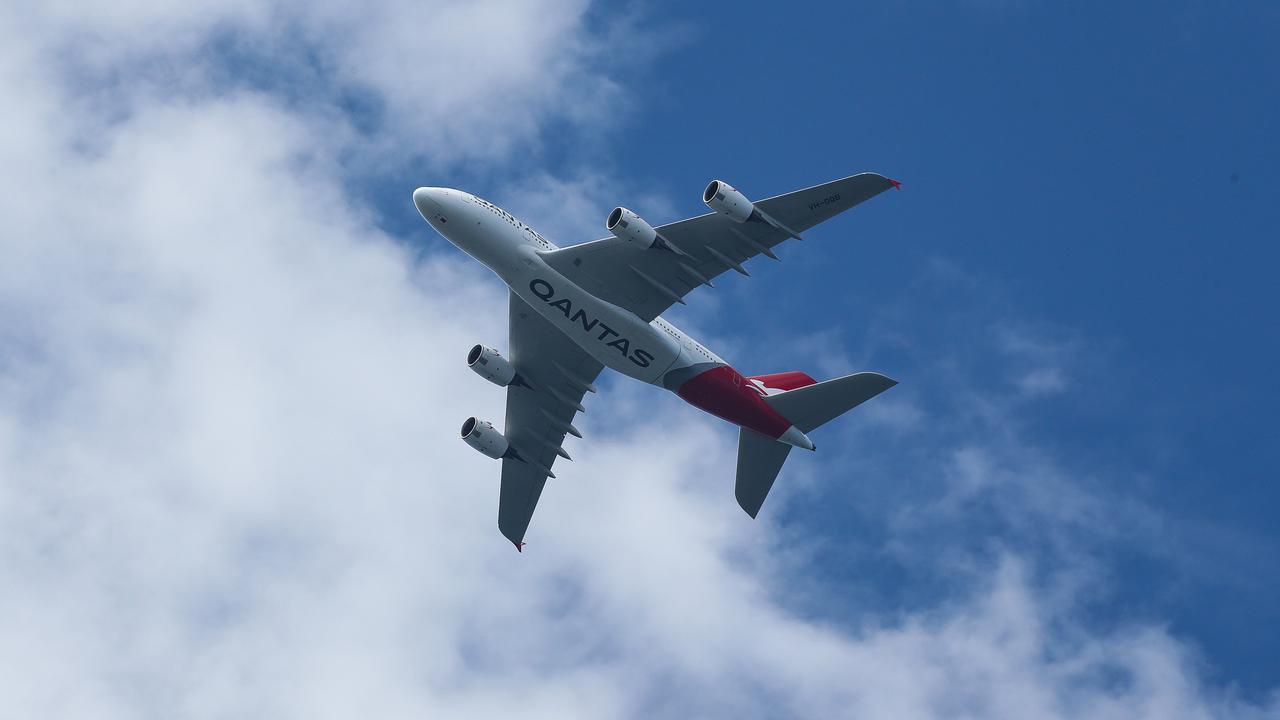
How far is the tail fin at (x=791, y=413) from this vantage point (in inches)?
2392

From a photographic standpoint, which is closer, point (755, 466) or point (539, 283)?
point (539, 283)

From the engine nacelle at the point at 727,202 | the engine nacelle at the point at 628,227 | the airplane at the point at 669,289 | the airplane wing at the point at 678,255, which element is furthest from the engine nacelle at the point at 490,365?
the engine nacelle at the point at 727,202

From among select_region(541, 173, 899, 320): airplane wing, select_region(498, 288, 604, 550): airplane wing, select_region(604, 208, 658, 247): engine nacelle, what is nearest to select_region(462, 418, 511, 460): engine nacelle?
select_region(498, 288, 604, 550): airplane wing

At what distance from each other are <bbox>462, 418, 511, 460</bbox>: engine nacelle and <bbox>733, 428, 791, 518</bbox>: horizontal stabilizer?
12.3 m

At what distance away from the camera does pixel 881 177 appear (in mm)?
54688

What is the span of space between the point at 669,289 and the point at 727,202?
604cm

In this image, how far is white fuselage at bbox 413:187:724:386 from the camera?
60.1m

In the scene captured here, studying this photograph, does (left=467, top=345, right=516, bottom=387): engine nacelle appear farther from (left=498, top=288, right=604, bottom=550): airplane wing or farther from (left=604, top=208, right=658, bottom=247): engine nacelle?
(left=604, top=208, right=658, bottom=247): engine nacelle

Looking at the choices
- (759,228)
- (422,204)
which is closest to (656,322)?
(759,228)

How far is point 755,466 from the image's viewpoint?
65.2m

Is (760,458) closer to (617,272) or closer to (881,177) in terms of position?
(617,272)

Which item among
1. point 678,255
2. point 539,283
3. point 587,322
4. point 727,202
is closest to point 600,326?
point 587,322

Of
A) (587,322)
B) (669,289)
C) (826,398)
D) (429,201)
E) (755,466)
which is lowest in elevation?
(755,466)

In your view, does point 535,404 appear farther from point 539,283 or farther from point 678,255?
point 678,255
